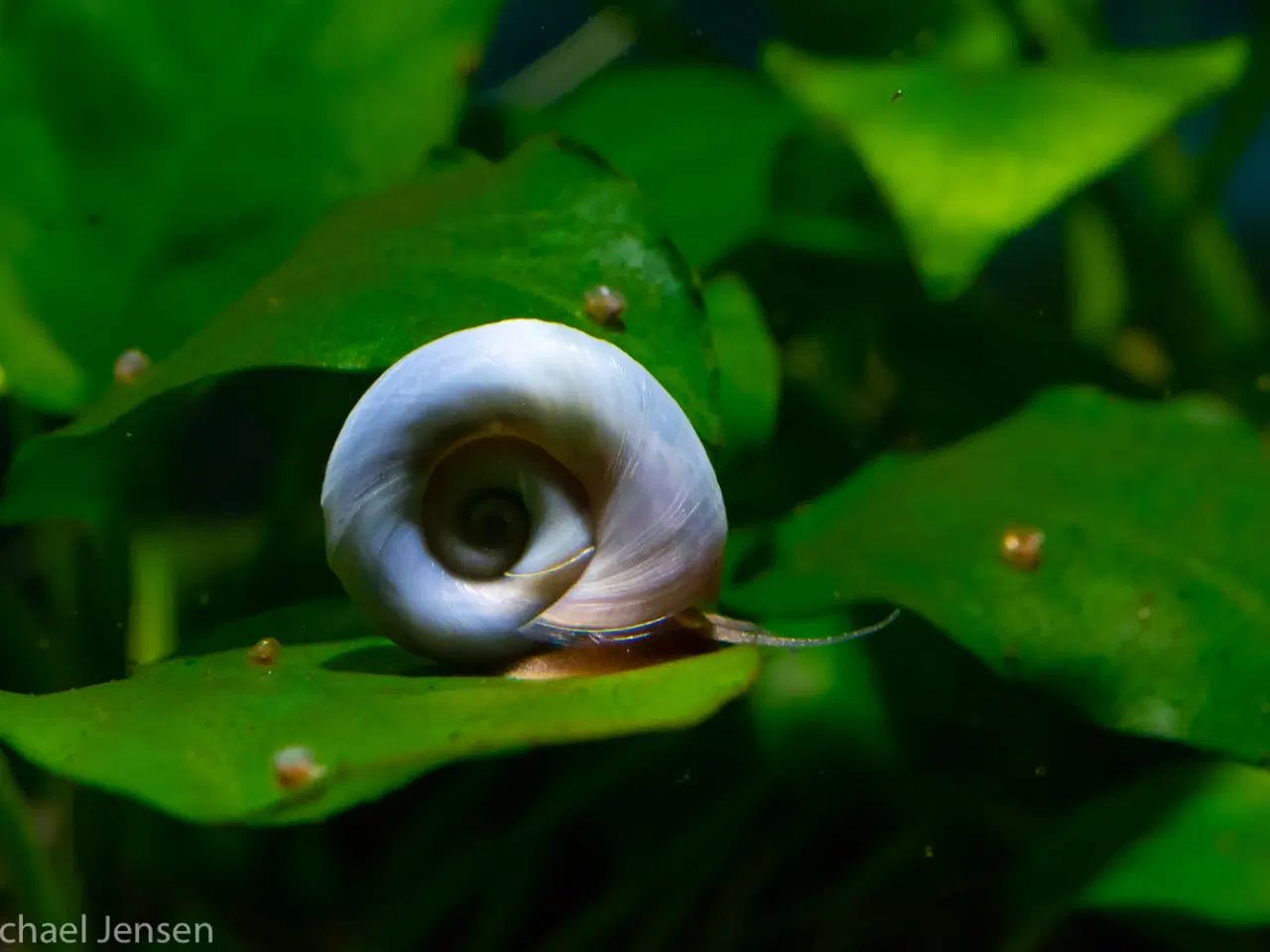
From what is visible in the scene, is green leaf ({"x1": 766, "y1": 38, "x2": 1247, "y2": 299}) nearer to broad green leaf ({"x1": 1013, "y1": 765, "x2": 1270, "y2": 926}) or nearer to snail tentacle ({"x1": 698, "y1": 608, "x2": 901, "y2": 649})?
snail tentacle ({"x1": 698, "y1": 608, "x2": 901, "y2": 649})

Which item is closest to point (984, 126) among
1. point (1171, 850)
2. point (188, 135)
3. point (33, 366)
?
point (1171, 850)

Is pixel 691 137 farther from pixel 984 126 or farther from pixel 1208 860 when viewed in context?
pixel 1208 860

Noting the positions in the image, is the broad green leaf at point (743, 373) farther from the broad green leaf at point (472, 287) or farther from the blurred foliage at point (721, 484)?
the broad green leaf at point (472, 287)

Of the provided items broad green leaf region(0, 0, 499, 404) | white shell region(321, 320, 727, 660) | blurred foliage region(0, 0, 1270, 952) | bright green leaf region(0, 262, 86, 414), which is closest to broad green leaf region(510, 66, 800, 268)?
blurred foliage region(0, 0, 1270, 952)

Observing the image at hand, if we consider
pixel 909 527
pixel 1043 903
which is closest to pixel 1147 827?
pixel 1043 903

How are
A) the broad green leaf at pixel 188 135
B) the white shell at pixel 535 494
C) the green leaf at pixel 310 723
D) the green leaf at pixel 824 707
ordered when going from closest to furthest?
1. the green leaf at pixel 310 723
2. the white shell at pixel 535 494
3. the green leaf at pixel 824 707
4. the broad green leaf at pixel 188 135

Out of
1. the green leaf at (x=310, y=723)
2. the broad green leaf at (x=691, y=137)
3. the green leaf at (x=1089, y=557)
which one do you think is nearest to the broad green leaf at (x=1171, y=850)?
the green leaf at (x=1089, y=557)
